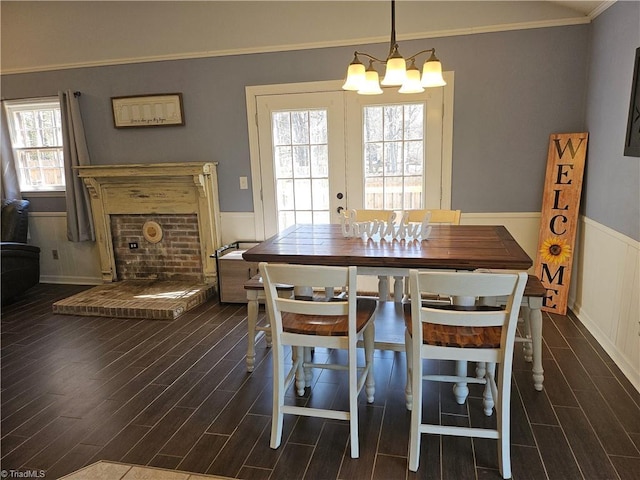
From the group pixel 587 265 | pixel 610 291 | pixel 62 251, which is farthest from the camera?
pixel 62 251

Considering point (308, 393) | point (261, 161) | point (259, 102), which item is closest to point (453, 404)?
point (308, 393)

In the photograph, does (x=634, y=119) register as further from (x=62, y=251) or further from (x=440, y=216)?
(x=62, y=251)

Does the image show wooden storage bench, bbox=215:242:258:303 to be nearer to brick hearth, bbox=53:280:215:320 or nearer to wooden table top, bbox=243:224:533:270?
brick hearth, bbox=53:280:215:320

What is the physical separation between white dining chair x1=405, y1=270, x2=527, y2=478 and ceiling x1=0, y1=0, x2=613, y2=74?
279cm

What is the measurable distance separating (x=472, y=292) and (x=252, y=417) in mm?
1393

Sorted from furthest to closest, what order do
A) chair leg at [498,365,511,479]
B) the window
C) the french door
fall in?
the window < the french door < chair leg at [498,365,511,479]

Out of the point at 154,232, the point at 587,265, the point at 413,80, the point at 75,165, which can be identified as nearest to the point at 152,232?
the point at 154,232

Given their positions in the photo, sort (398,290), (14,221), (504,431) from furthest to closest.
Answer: (14,221)
(398,290)
(504,431)

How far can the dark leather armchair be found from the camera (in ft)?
13.8

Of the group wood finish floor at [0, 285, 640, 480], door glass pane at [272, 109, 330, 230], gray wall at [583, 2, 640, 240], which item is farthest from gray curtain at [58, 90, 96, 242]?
gray wall at [583, 2, 640, 240]

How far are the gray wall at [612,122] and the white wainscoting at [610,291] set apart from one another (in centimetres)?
11

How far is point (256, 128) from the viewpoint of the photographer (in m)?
4.24

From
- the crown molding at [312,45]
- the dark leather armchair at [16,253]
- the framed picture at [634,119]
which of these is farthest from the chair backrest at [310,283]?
the dark leather armchair at [16,253]

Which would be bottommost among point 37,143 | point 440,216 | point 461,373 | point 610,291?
point 461,373
